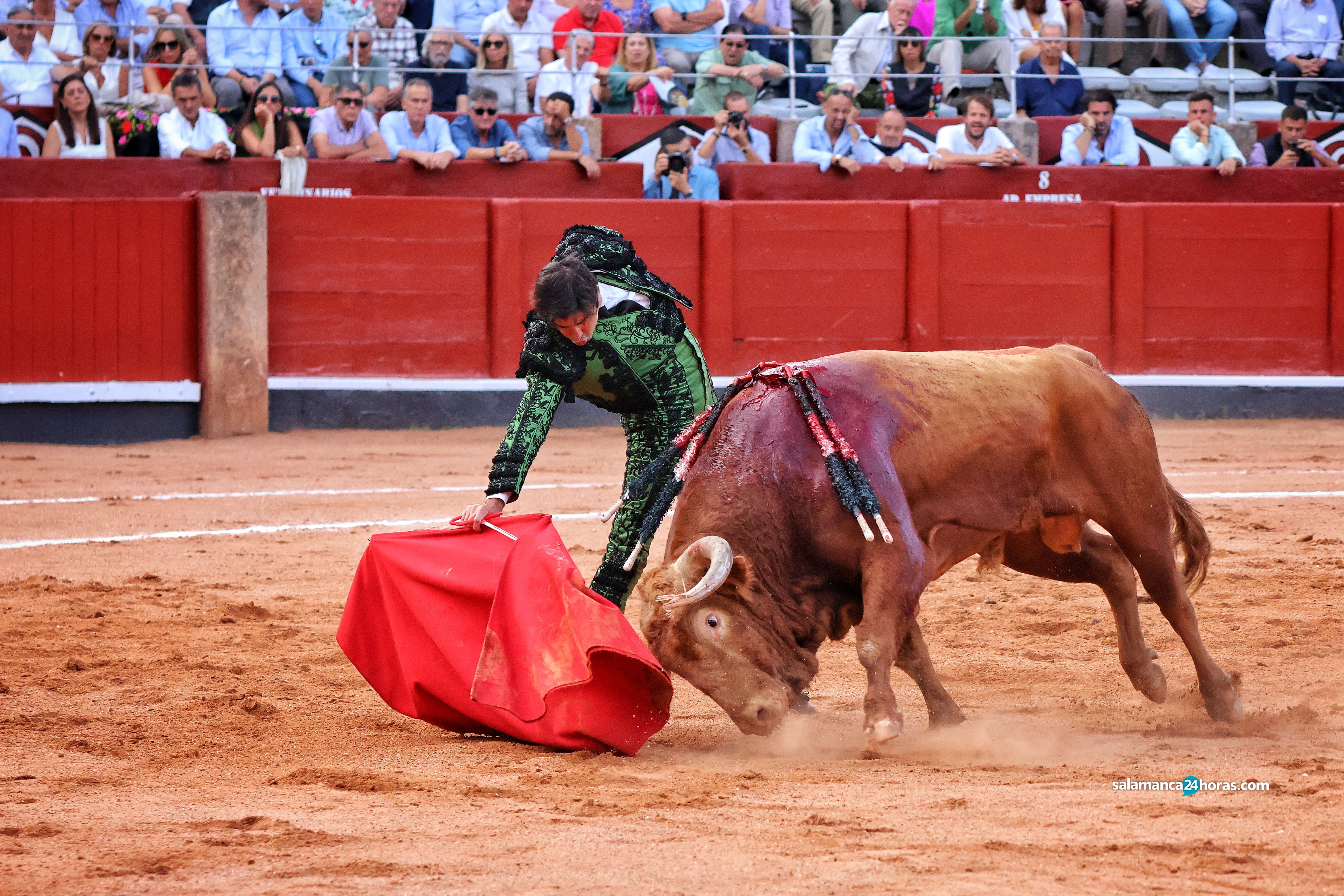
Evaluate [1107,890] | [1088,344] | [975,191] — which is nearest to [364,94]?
[975,191]

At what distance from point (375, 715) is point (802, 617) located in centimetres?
107

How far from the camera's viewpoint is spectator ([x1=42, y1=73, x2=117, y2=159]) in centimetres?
868

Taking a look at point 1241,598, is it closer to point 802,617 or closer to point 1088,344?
point 802,617

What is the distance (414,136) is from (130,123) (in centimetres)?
169

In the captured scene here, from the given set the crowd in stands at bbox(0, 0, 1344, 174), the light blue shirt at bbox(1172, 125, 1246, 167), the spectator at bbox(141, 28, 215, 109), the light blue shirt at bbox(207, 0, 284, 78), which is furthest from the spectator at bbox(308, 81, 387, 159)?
the light blue shirt at bbox(1172, 125, 1246, 167)

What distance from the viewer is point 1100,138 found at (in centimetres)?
998

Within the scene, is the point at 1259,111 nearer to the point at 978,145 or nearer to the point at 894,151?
the point at 978,145

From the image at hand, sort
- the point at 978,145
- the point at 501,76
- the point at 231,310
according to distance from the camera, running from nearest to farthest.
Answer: the point at 231,310, the point at 501,76, the point at 978,145

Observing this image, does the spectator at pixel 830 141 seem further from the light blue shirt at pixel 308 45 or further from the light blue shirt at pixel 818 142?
the light blue shirt at pixel 308 45

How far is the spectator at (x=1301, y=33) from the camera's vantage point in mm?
10797

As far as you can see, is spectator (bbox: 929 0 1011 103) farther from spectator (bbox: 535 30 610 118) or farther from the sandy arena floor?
the sandy arena floor

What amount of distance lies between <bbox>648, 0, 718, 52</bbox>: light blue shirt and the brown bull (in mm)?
6835

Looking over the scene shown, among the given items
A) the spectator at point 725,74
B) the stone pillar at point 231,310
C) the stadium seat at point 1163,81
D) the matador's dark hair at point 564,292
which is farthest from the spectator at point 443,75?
the matador's dark hair at point 564,292

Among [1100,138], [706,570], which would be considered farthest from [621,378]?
[1100,138]
